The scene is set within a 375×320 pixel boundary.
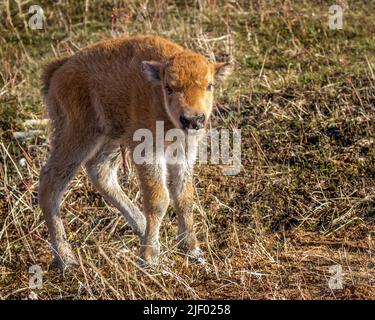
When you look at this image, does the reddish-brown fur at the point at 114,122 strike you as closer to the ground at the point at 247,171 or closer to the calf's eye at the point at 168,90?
the calf's eye at the point at 168,90

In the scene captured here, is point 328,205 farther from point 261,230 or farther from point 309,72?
point 309,72

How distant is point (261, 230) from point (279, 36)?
431 cm

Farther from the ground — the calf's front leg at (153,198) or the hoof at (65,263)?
the calf's front leg at (153,198)

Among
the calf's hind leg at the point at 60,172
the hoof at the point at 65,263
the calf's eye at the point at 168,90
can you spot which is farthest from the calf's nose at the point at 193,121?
the hoof at the point at 65,263

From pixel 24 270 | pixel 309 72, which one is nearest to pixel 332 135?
pixel 309 72

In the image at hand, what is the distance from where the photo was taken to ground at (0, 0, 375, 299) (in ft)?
26.4

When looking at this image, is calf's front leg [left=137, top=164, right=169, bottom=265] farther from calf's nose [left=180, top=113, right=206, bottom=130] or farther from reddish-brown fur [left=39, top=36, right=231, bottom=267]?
calf's nose [left=180, top=113, right=206, bottom=130]

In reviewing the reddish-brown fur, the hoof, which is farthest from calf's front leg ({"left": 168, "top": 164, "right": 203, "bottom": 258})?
the hoof

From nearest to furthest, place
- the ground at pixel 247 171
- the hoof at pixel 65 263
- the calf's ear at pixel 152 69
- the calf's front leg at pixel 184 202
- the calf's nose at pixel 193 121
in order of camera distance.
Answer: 1. the calf's nose at pixel 193 121
2. the ground at pixel 247 171
3. the calf's ear at pixel 152 69
4. the hoof at pixel 65 263
5. the calf's front leg at pixel 184 202

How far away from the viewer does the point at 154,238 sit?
334 inches

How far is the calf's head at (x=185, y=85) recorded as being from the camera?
7.85 meters

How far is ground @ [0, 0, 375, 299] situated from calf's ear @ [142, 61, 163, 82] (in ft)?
4.85

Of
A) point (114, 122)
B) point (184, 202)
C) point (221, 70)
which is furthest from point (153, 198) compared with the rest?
point (221, 70)
